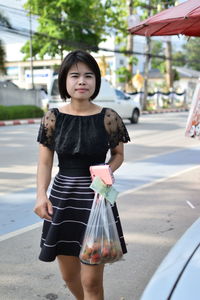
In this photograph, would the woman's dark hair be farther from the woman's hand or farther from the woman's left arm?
the woman's hand

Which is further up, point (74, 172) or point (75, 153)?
point (75, 153)

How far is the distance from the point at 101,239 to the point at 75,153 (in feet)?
1.52

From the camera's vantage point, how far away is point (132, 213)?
17.5 feet

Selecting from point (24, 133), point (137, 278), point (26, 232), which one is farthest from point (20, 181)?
point (24, 133)

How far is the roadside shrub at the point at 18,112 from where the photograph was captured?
20.2 meters

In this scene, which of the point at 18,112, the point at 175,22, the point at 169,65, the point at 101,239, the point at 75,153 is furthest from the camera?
the point at 169,65

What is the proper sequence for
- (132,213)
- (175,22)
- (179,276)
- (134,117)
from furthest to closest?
(134,117) < (175,22) < (132,213) < (179,276)

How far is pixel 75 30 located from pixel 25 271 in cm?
2472

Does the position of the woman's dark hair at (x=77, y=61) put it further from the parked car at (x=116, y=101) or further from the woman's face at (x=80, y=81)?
the parked car at (x=116, y=101)

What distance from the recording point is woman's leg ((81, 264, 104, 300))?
91.7 inches

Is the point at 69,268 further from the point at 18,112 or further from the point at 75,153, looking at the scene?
the point at 18,112

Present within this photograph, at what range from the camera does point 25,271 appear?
12.0ft

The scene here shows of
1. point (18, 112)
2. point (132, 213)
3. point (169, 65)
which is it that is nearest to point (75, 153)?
point (132, 213)

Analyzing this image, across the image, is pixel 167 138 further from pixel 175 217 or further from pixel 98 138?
pixel 98 138
